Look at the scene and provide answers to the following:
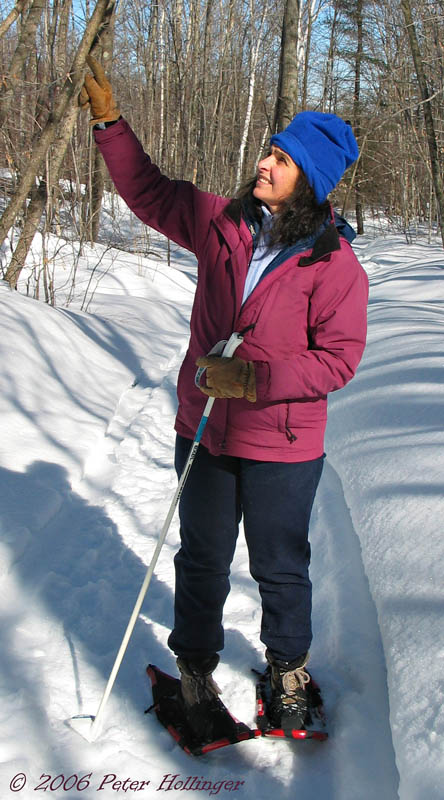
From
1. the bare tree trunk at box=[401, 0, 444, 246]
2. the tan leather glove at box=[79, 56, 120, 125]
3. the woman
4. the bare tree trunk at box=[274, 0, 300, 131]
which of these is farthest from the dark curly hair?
the bare tree trunk at box=[401, 0, 444, 246]

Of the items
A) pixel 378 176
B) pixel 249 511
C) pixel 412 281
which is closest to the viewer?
pixel 249 511

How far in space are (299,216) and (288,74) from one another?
634 cm

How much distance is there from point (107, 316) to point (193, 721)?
6.00 metres

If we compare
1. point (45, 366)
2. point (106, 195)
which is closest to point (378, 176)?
point (106, 195)

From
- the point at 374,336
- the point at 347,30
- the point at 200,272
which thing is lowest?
the point at 374,336

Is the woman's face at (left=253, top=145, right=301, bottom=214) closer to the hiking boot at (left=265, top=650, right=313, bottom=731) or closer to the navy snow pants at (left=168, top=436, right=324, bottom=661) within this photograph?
the navy snow pants at (left=168, top=436, right=324, bottom=661)

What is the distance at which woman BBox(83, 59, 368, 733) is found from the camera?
1671 millimetres

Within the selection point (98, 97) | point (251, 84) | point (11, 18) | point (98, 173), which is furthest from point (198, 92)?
point (98, 97)

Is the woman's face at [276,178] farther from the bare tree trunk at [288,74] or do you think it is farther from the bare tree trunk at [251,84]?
the bare tree trunk at [251,84]

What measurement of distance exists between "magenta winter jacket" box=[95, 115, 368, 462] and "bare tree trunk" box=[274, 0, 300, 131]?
562 cm

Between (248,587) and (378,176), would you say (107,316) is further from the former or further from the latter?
(378,176)

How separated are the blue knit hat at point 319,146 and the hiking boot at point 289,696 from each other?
55.4 inches

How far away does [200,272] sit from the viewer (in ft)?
6.24

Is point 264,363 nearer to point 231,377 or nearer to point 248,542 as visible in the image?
point 231,377
